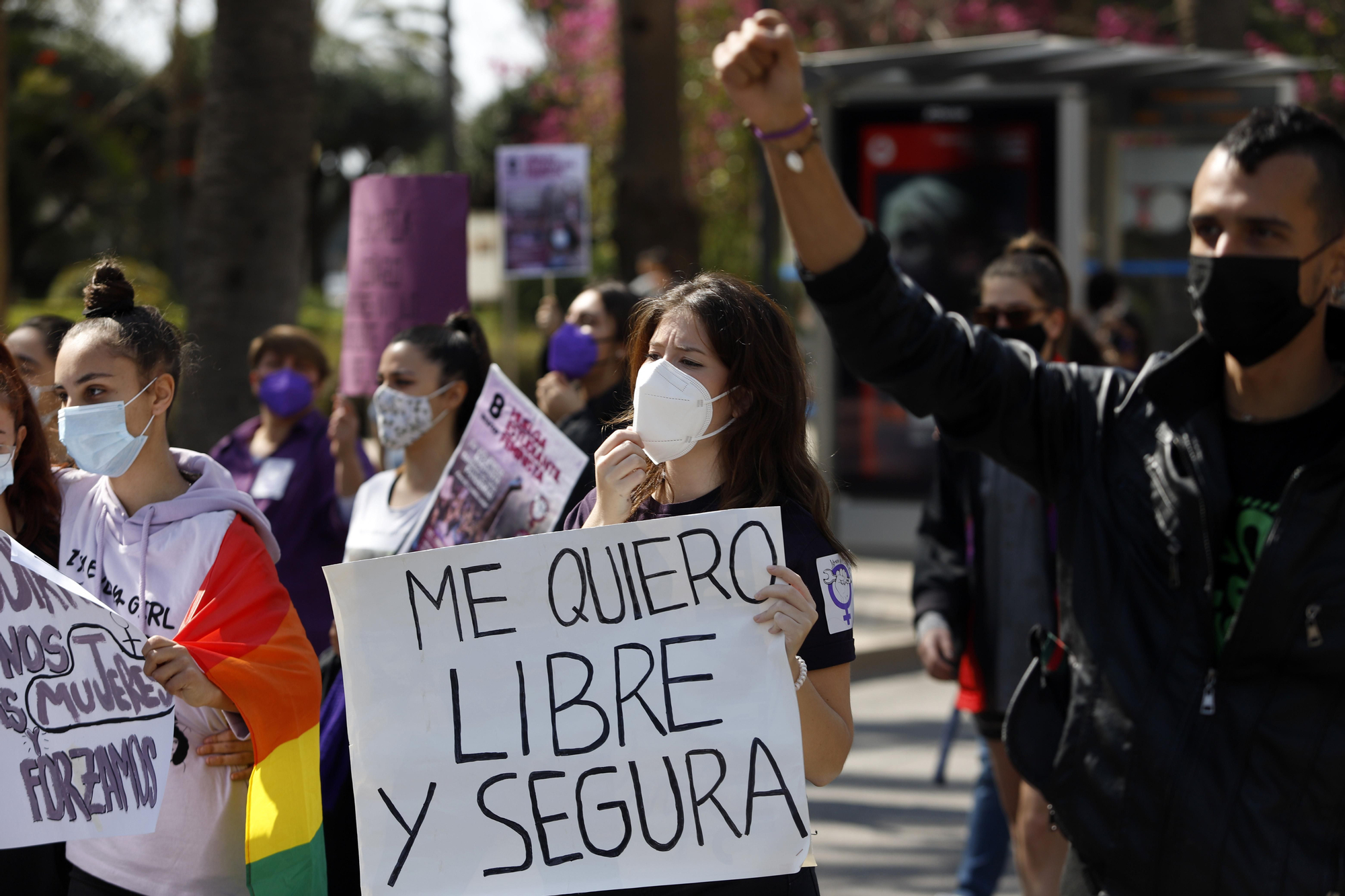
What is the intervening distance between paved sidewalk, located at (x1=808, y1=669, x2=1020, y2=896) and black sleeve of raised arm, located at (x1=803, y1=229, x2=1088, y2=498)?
318 centimetres

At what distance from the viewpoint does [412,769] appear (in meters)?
2.51

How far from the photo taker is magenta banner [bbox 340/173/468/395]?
5438mm

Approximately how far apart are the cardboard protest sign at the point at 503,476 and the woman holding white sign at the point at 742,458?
1252mm

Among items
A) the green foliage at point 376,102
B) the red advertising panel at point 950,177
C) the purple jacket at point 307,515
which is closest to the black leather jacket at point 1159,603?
the purple jacket at point 307,515

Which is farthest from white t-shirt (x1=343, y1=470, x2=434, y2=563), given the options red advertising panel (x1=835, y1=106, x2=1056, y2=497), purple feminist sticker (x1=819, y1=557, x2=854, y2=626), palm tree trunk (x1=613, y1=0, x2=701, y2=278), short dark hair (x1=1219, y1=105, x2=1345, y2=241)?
palm tree trunk (x1=613, y1=0, x2=701, y2=278)

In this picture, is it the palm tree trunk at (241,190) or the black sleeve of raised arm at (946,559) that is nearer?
the black sleeve of raised arm at (946,559)

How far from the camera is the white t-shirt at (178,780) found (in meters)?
2.84

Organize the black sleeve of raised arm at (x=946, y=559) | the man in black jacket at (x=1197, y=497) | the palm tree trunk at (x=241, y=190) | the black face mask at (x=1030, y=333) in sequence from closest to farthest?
1. the man in black jacket at (x=1197, y=497)
2. the black sleeve of raised arm at (x=946, y=559)
3. the black face mask at (x=1030, y=333)
4. the palm tree trunk at (x=241, y=190)

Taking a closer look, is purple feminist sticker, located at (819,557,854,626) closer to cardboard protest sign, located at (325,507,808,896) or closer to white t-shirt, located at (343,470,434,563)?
cardboard protest sign, located at (325,507,808,896)

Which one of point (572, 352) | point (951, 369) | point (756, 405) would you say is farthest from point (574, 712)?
point (572, 352)

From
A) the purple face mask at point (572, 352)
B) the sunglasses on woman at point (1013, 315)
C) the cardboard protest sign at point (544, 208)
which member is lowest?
the purple face mask at point (572, 352)

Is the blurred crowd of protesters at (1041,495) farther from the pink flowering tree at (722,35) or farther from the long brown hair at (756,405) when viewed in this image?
the pink flowering tree at (722,35)

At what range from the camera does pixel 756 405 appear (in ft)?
8.93

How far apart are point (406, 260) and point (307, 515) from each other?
1006 mm
